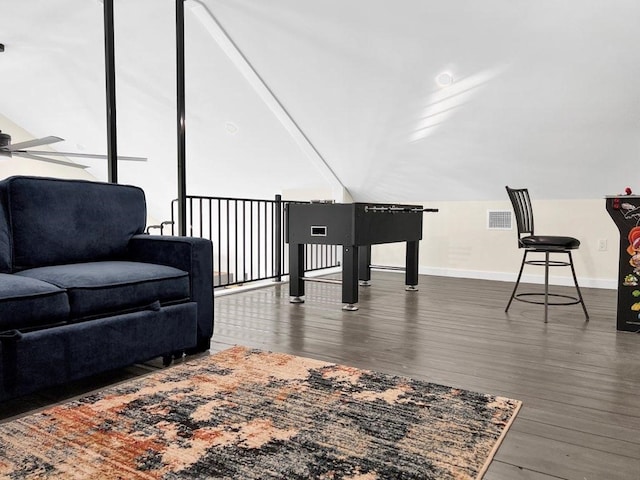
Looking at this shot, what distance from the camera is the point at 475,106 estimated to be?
4.46 metres

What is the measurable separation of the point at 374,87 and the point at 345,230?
5.46 ft

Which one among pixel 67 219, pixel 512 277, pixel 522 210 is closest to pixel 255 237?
pixel 512 277

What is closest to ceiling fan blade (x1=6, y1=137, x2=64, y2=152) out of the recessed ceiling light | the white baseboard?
the recessed ceiling light

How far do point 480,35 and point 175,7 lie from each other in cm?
268

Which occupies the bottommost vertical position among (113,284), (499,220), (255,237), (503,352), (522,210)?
(503,352)

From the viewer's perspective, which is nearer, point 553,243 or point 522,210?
point 553,243

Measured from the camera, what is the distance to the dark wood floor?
1574mm

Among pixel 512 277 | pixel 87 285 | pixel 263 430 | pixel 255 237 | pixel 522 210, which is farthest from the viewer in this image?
pixel 255 237

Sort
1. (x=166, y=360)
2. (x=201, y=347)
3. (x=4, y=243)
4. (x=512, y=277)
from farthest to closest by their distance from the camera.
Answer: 1. (x=512, y=277)
2. (x=201, y=347)
3. (x=166, y=360)
4. (x=4, y=243)

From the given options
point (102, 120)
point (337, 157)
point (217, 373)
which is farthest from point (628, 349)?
point (102, 120)

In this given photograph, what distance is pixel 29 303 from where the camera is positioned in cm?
183

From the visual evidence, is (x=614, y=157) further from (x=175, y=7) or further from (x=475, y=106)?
(x=175, y=7)

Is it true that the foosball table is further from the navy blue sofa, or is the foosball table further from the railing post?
the navy blue sofa

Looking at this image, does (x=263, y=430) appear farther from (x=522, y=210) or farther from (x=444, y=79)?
(x=444, y=79)
